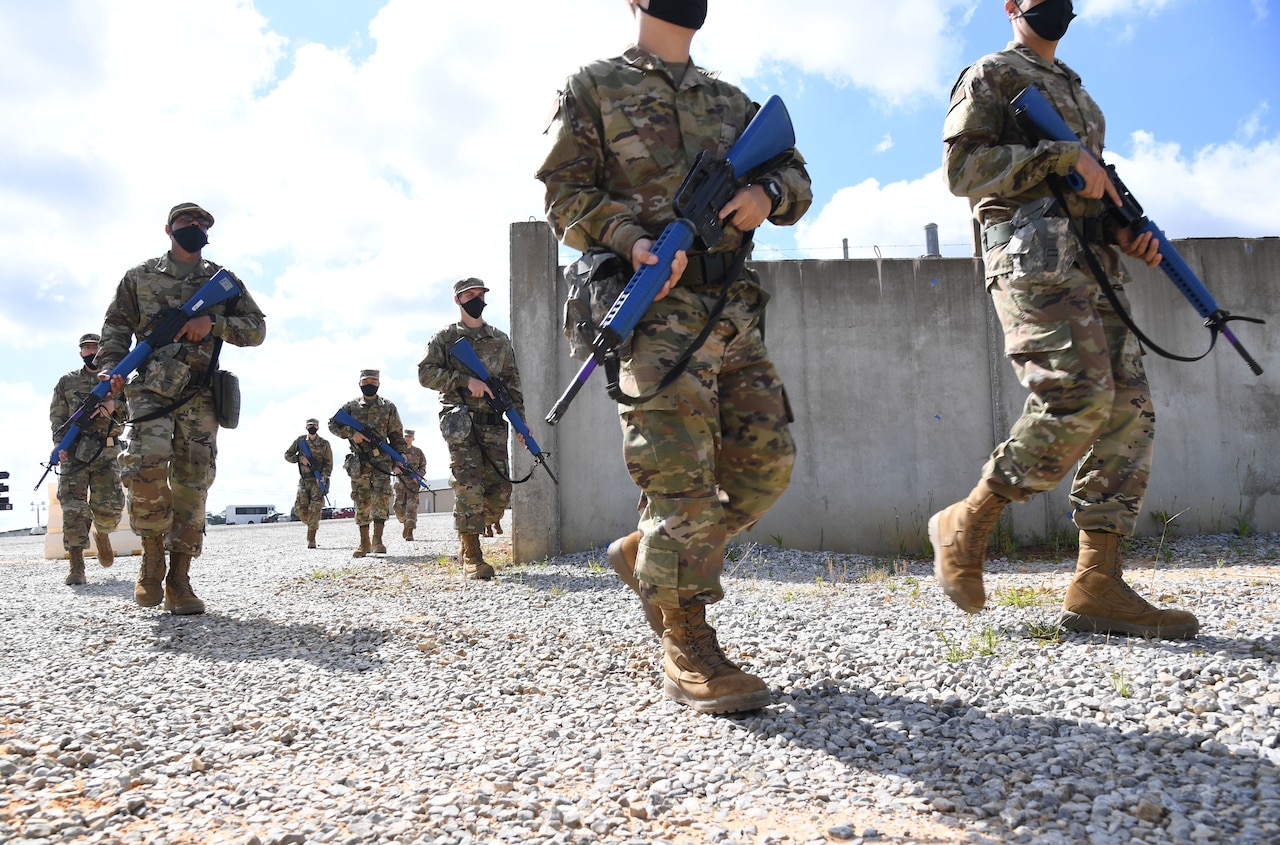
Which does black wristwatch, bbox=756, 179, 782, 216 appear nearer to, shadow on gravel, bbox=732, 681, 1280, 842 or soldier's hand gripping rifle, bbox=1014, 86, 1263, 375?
soldier's hand gripping rifle, bbox=1014, 86, 1263, 375

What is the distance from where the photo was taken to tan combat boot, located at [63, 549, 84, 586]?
6754 mm

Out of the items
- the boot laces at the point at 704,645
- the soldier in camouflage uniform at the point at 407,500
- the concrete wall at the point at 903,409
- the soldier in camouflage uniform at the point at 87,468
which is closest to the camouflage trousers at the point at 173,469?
the concrete wall at the point at 903,409

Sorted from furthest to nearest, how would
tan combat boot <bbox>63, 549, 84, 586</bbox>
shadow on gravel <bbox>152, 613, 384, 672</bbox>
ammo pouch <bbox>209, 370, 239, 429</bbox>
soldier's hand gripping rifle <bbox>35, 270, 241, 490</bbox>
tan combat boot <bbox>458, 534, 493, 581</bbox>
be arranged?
1. tan combat boot <bbox>63, 549, 84, 586</bbox>
2. tan combat boot <bbox>458, 534, 493, 581</bbox>
3. ammo pouch <bbox>209, 370, 239, 429</bbox>
4. soldier's hand gripping rifle <bbox>35, 270, 241, 490</bbox>
5. shadow on gravel <bbox>152, 613, 384, 672</bbox>

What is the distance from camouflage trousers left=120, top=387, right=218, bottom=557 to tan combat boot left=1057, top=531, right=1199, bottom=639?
4.13 m

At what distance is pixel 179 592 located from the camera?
4.46 meters

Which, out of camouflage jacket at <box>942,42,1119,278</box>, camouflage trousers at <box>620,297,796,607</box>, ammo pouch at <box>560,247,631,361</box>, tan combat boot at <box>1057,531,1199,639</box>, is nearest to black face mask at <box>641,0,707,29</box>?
ammo pouch at <box>560,247,631,361</box>

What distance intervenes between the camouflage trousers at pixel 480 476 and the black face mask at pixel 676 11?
428 cm

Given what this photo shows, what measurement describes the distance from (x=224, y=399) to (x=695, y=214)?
3383 mm

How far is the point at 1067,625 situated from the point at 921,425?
3948mm

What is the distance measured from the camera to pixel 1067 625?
2785 mm

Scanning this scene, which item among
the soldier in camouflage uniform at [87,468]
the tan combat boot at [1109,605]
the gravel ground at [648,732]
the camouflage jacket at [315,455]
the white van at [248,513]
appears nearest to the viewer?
the gravel ground at [648,732]

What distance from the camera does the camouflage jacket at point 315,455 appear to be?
12242mm

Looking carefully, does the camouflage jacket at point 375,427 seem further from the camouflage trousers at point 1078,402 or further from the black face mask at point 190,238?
the camouflage trousers at point 1078,402

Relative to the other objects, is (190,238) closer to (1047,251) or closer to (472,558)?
(472,558)
